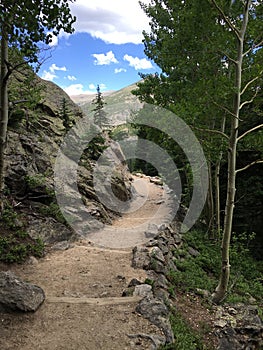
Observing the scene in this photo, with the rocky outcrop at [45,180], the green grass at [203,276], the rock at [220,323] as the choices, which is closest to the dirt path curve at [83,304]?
the green grass at [203,276]

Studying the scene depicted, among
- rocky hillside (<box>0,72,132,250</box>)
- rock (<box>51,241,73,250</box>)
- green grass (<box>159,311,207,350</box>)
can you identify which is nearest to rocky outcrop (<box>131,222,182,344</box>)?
green grass (<box>159,311,207,350</box>)

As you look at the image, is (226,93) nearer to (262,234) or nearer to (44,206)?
(44,206)

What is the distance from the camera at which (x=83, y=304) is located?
6.09 metres

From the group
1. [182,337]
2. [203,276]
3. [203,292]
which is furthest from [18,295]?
[203,276]

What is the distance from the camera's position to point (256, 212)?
1568 centimetres

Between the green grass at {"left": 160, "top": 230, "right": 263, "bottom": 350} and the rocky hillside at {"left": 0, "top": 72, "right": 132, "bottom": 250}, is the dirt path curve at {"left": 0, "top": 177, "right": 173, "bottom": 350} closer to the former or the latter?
the green grass at {"left": 160, "top": 230, "right": 263, "bottom": 350}

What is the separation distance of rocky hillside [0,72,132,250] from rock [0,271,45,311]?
3866 mm

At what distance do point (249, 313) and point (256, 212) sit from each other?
29.9 feet

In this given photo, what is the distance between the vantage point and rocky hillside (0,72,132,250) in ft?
33.6

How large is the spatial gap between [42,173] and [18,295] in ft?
24.4

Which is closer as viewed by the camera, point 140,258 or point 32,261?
point 32,261

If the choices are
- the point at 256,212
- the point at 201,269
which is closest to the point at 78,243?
the point at 201,269

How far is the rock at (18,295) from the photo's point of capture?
5.32 metres

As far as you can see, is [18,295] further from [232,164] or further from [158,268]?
[232,164]
